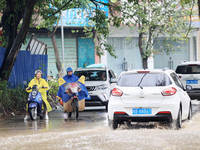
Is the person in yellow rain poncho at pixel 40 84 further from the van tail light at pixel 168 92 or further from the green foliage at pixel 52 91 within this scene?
the van tail light at pixel 168 92

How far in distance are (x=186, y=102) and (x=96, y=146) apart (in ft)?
15.2

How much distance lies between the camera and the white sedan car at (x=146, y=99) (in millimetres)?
10805

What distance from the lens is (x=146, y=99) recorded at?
10.9 m

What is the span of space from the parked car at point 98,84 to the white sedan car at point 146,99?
634 cm

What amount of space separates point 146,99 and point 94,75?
8.12m

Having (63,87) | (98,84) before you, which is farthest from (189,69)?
(63,87)

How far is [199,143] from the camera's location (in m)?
8.46

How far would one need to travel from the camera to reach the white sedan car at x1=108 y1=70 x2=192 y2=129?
10.8 metres

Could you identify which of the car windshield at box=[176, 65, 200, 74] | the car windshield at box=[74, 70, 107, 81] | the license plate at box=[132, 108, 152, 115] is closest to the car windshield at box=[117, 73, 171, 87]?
the license plate at box=[132, 108, 152, 115]

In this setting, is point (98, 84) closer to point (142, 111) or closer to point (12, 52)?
point (12, 52)

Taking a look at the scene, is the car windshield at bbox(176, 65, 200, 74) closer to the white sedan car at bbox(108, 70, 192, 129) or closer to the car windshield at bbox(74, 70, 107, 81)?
the car windshield at bbox(74, 70, 107, 81)

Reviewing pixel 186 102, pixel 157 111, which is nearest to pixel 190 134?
pixel 157 111

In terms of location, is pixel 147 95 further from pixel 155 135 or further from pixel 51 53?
pixel 51 53

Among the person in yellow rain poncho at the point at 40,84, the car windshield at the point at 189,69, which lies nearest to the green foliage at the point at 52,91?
the person in yellow rain poncho at the point at 40,84
